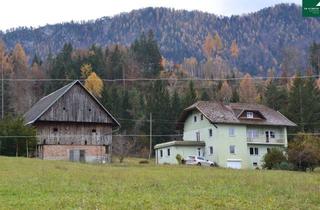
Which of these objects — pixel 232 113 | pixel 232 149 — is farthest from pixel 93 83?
pixel 232 149

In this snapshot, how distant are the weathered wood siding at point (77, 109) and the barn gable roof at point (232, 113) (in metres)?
15.4

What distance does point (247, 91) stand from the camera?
141 m

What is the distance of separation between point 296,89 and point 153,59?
207 feet

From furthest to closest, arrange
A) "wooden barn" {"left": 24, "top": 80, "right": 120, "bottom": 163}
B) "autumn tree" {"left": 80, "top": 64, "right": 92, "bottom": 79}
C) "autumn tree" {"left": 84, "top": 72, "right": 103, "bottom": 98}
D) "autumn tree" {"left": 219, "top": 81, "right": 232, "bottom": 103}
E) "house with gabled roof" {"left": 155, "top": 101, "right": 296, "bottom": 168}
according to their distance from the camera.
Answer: "autumn tree" {"left": 219, "top": 81, "right": 232, "bottom": 103} < "autumn tree" {"left": 80, "top": 64, "right": 92, "bottom": 79} < "autumn tree" {"left": 84, "top": 72, "right": 103, "bottom": 98} < "house with gabled roof" {"left": 155, "top": 101, "right": 296, "bottom": 168} < "wooden barn" {"left": 24, "top": 80, "right": 120, "bottom": 163}

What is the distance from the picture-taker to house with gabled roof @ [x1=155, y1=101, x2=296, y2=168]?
7219 centimetres

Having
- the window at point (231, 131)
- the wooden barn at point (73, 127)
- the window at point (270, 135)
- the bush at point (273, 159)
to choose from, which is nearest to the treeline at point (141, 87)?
the window at point (270, 135)

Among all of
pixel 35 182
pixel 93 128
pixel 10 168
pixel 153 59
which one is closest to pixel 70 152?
pixel 93 128

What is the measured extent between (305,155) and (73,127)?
25.7 m

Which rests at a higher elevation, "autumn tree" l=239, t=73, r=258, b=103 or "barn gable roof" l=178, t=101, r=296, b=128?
"autumn tree" l=239, t=73, r=258, b=103

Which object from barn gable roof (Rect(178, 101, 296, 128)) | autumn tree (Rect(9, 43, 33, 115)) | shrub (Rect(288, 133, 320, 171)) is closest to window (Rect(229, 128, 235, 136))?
barn gable roof (Rect(178, 101, 296, 128))

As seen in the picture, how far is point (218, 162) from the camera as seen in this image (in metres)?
71.6

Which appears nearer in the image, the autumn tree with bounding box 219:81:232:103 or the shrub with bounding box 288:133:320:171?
the shrub with bounding box 288:133:320:171

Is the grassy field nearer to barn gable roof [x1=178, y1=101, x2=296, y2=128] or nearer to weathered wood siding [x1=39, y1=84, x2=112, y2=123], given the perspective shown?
weathered wood siding [x1=39, y1=84, x2=112, y2=123]

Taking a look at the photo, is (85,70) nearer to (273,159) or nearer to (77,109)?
(77,109)
